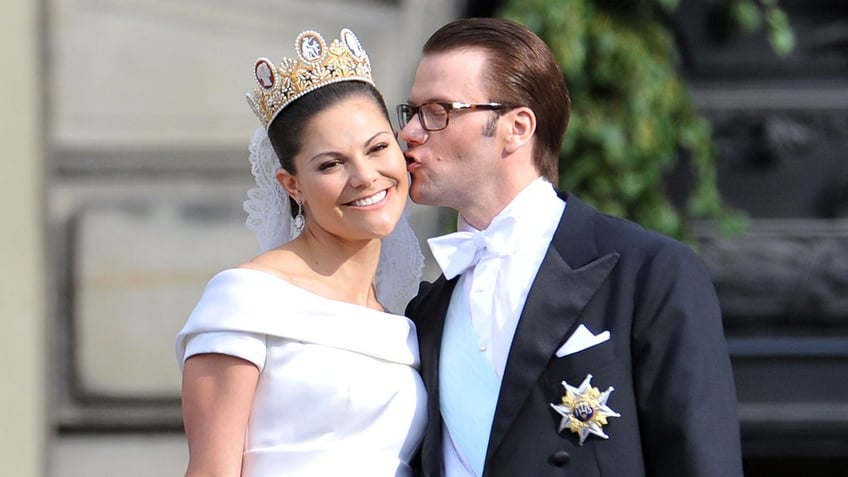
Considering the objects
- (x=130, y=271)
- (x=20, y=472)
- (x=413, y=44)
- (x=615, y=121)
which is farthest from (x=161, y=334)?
(x=615, y=121)

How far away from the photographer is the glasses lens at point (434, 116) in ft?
9.75

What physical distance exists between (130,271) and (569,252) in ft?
9.76

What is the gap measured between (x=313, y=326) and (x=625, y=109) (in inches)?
104

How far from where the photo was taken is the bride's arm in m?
2.82

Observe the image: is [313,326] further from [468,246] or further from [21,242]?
[21,242]

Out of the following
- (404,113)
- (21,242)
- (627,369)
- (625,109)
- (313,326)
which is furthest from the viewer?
(21,242)

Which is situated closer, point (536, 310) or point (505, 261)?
point (536, 310)

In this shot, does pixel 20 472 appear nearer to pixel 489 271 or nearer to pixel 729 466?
pixel 489 271

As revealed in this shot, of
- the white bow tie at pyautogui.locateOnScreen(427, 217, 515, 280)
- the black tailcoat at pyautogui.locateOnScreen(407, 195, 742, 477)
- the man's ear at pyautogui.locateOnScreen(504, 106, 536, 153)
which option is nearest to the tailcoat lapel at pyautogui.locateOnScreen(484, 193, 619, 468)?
the black tailcoat at pyautogui.locateOnScreen(407, 195, 742, 477)

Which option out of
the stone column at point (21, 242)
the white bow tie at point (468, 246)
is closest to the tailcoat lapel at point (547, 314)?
the white bow tie at point (468, 246)

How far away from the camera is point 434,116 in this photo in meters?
2.99

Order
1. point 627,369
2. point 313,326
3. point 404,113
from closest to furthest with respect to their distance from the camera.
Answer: point 627,369 < point 313,326 < point 404,113

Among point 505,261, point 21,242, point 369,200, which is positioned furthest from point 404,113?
point 21,242

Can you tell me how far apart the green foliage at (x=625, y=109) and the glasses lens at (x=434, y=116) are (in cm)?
224
